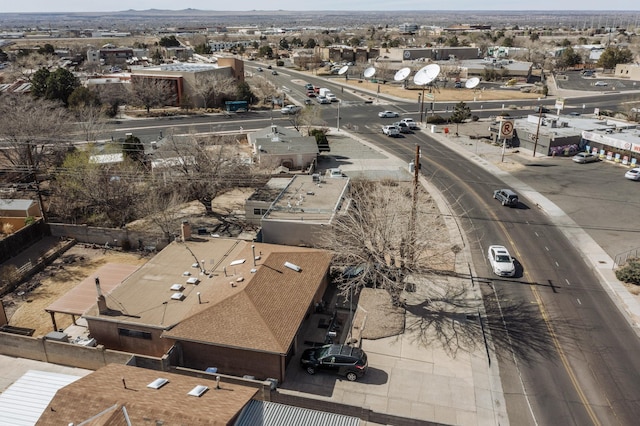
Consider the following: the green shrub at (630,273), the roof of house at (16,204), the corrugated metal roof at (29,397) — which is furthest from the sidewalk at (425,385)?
the roof of house at (16,204)

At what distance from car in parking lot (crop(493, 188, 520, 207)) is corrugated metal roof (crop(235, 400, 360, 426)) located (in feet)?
107

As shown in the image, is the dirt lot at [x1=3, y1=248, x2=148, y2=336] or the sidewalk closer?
the sidewalk

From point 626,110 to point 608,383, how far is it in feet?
240

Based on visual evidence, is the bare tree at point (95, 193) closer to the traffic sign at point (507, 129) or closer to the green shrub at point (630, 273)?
the green shrub at point (630, 273)

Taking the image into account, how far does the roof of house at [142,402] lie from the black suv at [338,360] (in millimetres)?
5036

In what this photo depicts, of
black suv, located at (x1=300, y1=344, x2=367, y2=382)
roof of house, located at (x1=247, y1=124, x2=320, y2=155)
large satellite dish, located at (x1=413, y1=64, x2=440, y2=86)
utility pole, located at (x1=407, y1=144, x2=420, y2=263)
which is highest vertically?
large satellite dish, located at (x1=413, y1=64, x2=440, y2=86)

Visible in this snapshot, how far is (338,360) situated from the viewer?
24.1 meters

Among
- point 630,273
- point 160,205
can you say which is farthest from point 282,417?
point 630,273

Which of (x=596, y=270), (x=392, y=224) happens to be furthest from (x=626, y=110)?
(x=392, y=224)

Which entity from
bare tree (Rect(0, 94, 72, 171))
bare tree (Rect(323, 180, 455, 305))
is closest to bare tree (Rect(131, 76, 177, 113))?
bare tree (Rect(0, 94, 72, 171))

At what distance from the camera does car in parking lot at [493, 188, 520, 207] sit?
1786 inches

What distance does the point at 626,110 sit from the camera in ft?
267

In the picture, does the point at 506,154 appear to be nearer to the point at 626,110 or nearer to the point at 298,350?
the point at 626,110

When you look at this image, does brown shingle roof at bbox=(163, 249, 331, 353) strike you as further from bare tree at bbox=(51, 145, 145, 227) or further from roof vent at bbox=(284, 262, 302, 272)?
bare tree at bbox=(51, 145, 145, 227)
